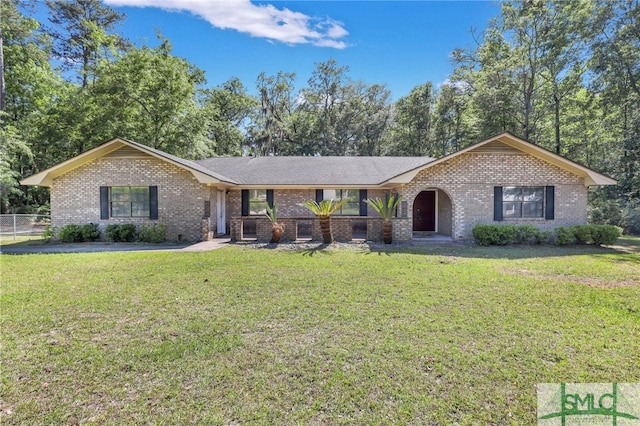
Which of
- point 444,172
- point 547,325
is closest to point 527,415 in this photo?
point 547,325

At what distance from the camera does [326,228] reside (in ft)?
40.9

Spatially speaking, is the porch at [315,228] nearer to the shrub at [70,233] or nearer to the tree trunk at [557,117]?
the shrub at [70,233]

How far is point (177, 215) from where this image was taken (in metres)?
13.5

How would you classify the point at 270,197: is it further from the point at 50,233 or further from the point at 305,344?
the point at 305,344

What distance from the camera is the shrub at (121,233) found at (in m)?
12.9

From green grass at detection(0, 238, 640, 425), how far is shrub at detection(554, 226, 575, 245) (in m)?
5.01

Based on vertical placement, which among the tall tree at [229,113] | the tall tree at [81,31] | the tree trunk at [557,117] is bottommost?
the tree trunk at [557,117]

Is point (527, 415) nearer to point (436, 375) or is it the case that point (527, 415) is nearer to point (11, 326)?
point (436, 375)

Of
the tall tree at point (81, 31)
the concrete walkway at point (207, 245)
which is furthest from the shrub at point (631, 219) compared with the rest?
the tall tree at point (81, 31)

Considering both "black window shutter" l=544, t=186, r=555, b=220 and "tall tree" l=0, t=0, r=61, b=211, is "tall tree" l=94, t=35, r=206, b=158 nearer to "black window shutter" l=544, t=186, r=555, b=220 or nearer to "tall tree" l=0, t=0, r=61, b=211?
"tall tree" l=0, t=0, r=61, b=211

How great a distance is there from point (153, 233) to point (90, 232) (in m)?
2.99

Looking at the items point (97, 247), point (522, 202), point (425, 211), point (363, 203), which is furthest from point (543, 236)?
point (97, 247)

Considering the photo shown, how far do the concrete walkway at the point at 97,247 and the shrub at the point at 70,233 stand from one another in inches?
13.7

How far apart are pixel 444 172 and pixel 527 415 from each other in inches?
454
